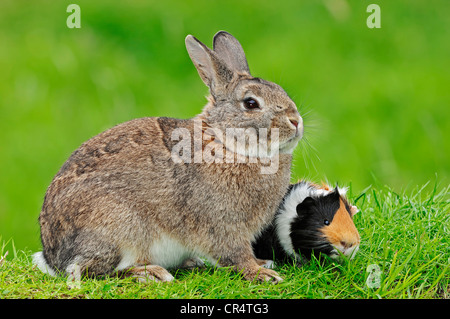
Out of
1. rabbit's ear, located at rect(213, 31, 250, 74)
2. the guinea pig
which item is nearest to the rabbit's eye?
rabbit's ear, located at rect(213, 31, 250, 74)

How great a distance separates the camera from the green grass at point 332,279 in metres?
5.78

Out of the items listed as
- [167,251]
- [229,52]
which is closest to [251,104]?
[229,52]

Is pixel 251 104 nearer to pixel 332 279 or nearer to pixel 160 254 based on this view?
pixel 160 254

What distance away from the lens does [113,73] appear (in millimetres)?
12234

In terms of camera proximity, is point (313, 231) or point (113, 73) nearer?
point (313, 231)

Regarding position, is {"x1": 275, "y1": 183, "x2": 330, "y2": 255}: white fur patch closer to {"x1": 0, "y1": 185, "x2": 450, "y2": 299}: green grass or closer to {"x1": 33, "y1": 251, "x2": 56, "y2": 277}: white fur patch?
{"x1": 0, "y1": 185, "x2": 450, "y2": 299}: green grass

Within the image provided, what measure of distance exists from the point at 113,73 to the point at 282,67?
286cm

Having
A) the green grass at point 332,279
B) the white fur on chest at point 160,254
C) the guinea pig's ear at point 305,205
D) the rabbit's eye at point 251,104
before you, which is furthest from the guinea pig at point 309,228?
the rabbit's eye at point 251,104

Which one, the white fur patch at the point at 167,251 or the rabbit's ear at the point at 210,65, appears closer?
the white fur patch at the point at 167,251

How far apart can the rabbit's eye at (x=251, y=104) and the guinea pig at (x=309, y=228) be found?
3.02 ft

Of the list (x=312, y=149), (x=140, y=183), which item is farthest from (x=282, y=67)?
(x=140, y=183)

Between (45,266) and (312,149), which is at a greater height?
(312,149)

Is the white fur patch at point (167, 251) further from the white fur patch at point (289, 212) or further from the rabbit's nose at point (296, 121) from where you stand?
the rabbit's nose at point (296, 121)
